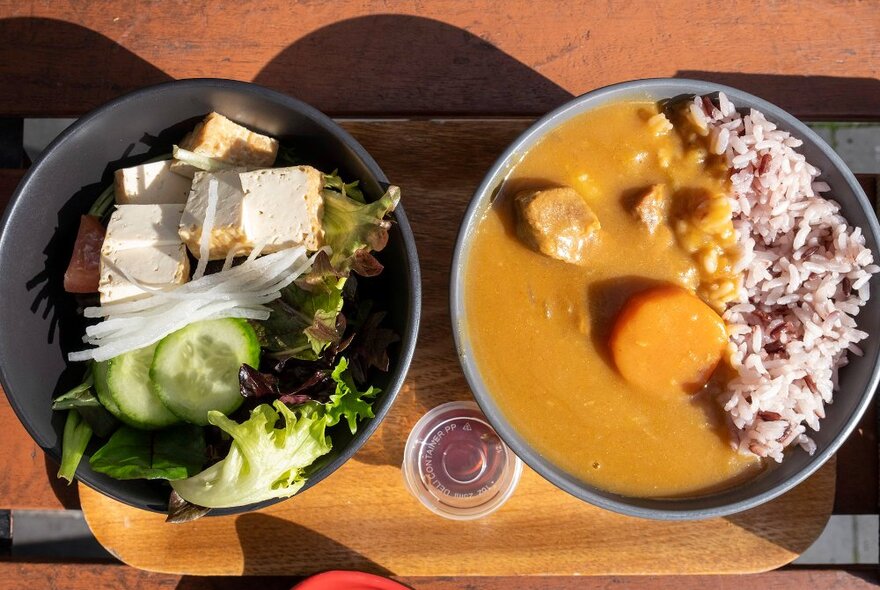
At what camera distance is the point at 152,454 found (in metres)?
1.95

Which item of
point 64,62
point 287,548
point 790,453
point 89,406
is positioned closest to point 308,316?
point 89,406

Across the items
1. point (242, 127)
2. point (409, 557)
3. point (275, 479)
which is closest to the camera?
point (275, 479)

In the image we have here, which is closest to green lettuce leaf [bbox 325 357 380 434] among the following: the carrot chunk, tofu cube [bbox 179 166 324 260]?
tofu cube [bbox 179 166 324 260]

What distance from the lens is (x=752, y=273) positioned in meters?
2.01

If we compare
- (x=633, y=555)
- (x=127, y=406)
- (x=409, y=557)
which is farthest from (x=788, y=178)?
(x=127, y=406)

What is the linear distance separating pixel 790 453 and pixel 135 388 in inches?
72.3

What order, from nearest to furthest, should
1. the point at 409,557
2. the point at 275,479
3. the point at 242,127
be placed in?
the point at 275,479
the point at 242,127
the point at 409,557

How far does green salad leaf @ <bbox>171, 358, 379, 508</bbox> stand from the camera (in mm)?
1756

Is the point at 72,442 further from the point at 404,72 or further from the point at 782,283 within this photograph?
the point at 782,283

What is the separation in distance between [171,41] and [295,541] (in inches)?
64.1

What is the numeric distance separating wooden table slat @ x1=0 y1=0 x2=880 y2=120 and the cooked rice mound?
0.40 metres

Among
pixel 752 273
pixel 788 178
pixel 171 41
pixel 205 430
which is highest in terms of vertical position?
pixel 171 41

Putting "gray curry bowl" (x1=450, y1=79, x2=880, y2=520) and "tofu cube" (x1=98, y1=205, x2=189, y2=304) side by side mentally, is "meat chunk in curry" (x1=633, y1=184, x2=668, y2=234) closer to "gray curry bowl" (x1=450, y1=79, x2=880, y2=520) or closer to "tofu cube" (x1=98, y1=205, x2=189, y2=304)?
"gray curry bowl" (x1=450, y1=79, x2=880, y2=520)

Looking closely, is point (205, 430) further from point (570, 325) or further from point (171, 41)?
point (171, 41)
